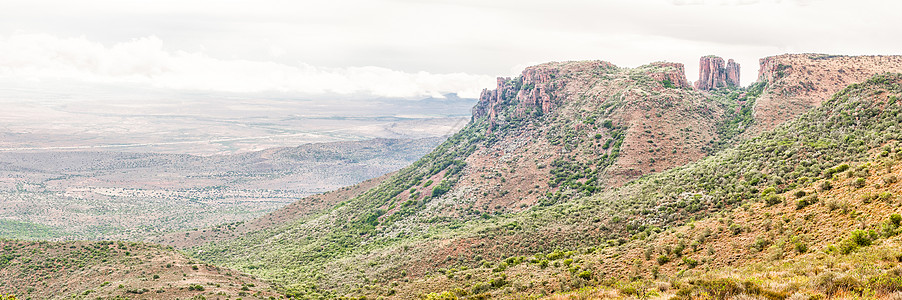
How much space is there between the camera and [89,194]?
168500 mm

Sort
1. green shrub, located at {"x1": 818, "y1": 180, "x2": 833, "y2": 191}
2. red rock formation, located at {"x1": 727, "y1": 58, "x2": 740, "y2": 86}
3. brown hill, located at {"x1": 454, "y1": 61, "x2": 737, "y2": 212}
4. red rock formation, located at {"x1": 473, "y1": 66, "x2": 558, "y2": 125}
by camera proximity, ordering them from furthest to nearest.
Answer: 1. red rock formation, located at {"x1": 727, "y1": 58, "x2": 740, "y2": 86}
2. red rock formation, located at {"x1": 473, "y1": 66, "x2": 558, "y2": 125}
3. brown hill, located at {"x1": 454, "y1": 61, "x2": 737, "y2": 212}
4. green shrub, located at {"x1": 818, "y1": 180, "x2": 833, "y2": 191}

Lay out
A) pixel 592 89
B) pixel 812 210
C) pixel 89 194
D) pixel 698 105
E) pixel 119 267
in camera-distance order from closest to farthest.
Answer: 1. pixel 812 210
2. pixel 119 267
3. pixel 698 105
4. pixel 592 89
5. pixel 89 194

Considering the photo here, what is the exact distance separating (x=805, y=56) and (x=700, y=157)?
115ft

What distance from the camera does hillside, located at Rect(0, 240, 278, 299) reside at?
38281 mm

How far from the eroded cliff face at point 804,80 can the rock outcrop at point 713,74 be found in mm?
20343

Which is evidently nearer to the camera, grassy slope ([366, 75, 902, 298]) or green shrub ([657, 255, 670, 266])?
green shrub ([657, 255, 670, 266])

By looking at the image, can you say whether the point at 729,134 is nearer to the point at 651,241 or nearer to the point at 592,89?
the point at 592,89

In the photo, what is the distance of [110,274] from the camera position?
45.3 meters

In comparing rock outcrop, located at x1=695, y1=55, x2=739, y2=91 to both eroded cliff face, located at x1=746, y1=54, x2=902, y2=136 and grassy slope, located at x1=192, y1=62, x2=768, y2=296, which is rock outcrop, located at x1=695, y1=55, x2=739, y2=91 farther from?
eroded cliff face, located at x1=746, y1=54, x2=902, y2=136

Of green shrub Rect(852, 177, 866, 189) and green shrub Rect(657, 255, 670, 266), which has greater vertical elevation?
green shrub Rect(852, 177, 866, 189)

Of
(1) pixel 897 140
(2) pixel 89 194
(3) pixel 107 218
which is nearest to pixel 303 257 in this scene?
(1) pixel 897 140

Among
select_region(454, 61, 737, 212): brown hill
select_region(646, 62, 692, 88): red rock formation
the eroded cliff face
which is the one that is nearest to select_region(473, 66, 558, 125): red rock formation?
select_region(454, 61, 737, 212): brown hill

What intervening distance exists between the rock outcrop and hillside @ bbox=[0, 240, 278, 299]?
84.7m

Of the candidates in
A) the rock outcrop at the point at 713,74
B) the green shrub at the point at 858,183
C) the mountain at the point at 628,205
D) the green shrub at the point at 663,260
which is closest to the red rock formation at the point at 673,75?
the mountain at the point at 628,205
